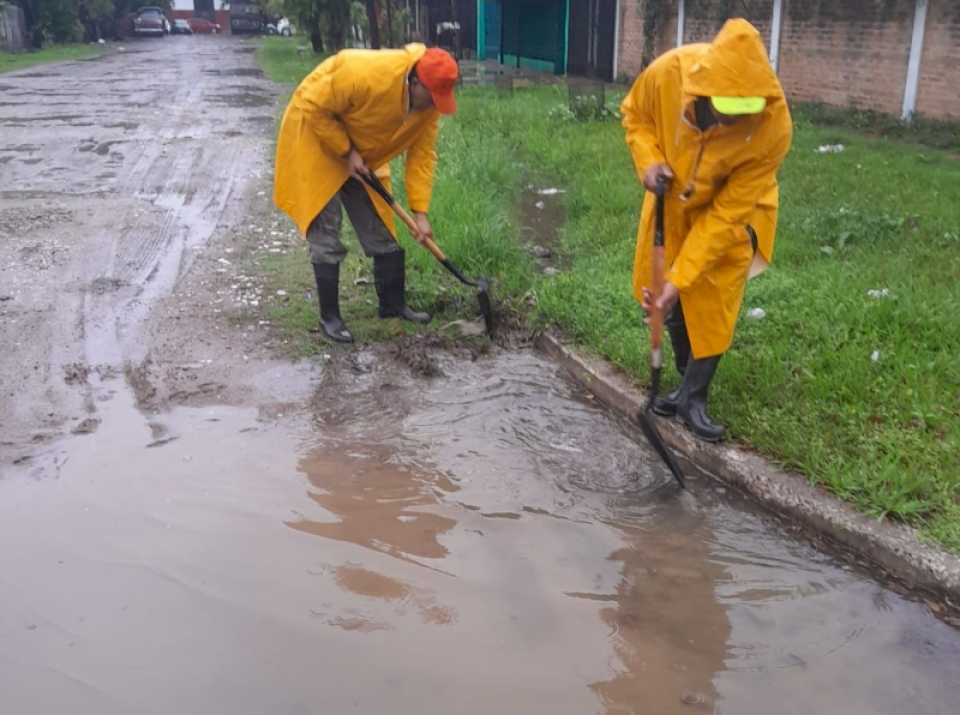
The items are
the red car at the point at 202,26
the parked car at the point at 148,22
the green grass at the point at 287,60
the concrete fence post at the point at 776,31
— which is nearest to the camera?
the concrete fence post at the point at 776,31

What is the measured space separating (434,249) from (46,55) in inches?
1029

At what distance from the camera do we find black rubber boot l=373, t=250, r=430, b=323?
16.2ft

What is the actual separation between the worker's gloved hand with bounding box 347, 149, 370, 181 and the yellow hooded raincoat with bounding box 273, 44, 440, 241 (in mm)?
42

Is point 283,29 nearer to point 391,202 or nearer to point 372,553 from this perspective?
point 391,202

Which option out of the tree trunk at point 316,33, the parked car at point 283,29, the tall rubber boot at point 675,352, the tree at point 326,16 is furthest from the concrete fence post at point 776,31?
the parked car at point 283,29

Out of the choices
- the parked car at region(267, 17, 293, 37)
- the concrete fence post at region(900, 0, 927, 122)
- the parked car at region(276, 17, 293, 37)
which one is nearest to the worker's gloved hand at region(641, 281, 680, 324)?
the concrete fence post at region(900, 0, 927, 122)

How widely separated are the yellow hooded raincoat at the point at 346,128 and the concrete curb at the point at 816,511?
1573 millimetres

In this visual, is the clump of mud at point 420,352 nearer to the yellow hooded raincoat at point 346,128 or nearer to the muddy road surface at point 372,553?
the muddy road surface at point 372,553

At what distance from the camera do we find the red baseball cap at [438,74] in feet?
13.5

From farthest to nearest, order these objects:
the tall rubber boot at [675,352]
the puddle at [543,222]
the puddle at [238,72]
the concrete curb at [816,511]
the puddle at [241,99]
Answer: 1. the puddle at [238,72]
2. the puddle at [241,99]
3. the puddle at [543,222]
4. the tall rubber boot at [675,352]
5. the concrete curb at [816,511]

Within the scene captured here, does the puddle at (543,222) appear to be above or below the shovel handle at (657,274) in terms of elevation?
below

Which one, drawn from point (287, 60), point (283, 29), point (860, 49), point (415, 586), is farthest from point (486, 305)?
point (283, 29)

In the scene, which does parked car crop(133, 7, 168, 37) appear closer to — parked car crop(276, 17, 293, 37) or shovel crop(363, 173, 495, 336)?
parked car crop(276, 17, 293, 37)

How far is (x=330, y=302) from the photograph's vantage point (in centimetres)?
484
